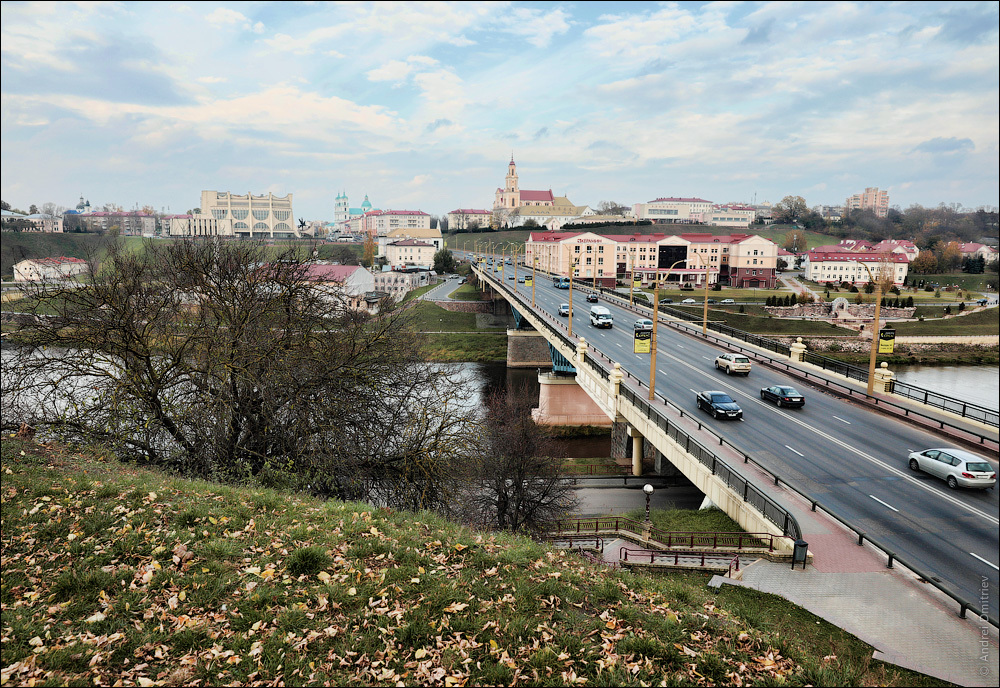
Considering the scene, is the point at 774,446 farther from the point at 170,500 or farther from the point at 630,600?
the point at 170,500

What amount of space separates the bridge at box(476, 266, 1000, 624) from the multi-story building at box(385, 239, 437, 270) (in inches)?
4667

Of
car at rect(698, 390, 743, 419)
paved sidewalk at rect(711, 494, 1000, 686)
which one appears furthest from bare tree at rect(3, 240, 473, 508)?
car at rect(698, 390, 743, 419)

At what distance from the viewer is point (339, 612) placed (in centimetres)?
687

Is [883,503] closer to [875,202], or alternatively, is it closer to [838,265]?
[838,265]

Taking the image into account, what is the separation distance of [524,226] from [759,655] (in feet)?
623

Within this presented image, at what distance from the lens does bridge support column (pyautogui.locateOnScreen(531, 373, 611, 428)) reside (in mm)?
42875

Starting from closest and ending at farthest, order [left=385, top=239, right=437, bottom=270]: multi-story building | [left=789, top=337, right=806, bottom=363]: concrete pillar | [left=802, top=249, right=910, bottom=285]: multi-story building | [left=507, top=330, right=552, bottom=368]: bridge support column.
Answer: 1. [left=789, top=337, right=806, bottom=363]: concrete pillar
2. [left=802, top=249, right=910, bottom=285]: multi-story building
3. [left=507, top=330, right=552, bottom=368]: bridge support column
4. [left=385, top=239, right=437, bottom=270]: multi-story building

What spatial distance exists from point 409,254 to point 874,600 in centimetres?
14491

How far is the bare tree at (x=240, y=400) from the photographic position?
48.3ft

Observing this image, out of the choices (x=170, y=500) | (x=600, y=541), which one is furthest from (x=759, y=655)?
(x=600, y=541)

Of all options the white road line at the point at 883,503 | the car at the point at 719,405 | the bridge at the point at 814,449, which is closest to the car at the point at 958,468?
the bridge at the point at 814,449

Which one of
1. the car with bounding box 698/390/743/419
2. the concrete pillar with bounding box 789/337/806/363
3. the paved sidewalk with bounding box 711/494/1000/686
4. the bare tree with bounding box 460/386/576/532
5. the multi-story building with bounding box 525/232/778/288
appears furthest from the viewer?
the multi-story building with bounding box 525/232/778/288

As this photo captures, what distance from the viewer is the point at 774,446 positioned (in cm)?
1842

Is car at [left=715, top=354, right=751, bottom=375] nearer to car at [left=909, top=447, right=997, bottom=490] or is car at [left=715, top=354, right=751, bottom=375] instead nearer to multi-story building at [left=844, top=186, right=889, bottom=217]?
car at [left=909, top=447, right=997, bottom=490]
